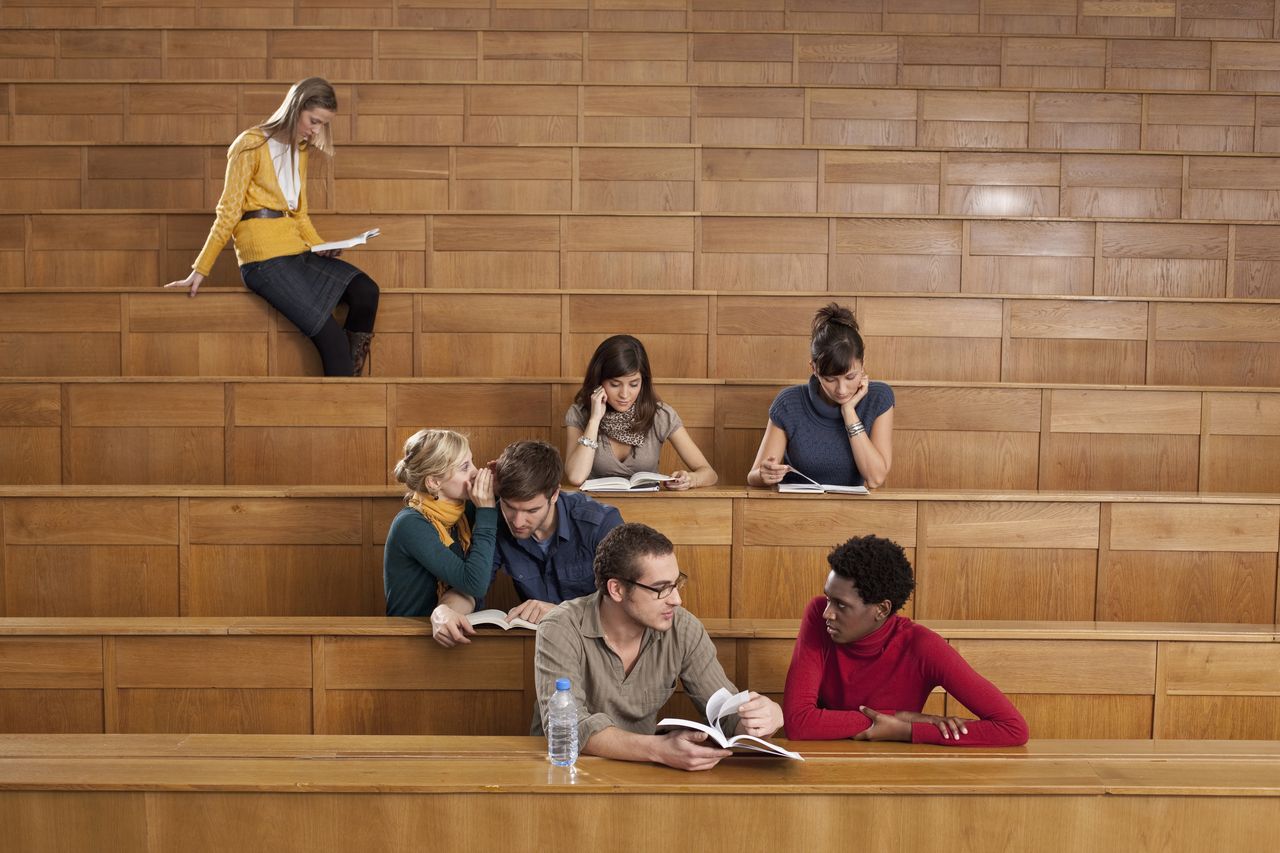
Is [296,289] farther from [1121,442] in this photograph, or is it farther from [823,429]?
[1121,442]

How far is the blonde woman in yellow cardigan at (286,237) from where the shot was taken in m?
2.22

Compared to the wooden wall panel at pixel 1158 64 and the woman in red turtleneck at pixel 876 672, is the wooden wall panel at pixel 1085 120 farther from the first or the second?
the woman in red turtleneck at pixel 876 672

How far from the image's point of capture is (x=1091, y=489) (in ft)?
6.90

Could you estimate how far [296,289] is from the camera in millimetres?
2227

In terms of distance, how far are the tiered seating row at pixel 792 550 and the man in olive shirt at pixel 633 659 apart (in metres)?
0.49

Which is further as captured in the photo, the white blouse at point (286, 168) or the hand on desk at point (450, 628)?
the white blouse at point (286, 168)

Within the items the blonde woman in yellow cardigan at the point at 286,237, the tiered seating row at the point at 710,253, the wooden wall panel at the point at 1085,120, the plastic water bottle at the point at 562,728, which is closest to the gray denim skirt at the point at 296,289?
the blonde woman in yellow cardigan at the point at 286,237

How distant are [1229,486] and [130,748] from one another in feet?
6.00

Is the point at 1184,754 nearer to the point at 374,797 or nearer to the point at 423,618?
the point at 374,797

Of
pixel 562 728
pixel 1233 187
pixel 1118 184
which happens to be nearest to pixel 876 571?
pixel 562 728

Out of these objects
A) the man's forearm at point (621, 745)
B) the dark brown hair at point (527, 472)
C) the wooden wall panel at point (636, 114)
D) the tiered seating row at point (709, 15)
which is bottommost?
the man's forearm at point (621, 745)

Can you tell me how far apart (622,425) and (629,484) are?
0.13m

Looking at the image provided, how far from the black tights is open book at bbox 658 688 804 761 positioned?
1241 millimetres

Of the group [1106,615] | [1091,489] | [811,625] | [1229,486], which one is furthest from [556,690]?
[1229,486]
